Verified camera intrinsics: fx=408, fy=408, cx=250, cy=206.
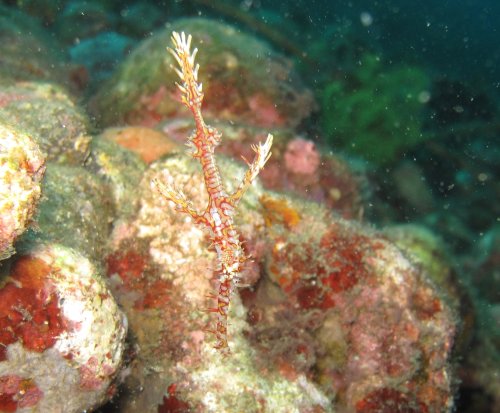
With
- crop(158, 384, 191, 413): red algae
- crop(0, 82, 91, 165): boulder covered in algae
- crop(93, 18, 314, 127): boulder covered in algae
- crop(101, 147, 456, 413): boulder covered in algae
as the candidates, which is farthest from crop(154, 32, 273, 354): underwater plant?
crop(93, 18, 314, 127): boulder covered in algae

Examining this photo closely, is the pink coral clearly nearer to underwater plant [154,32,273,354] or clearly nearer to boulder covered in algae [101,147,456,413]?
boulder covered in algae [101,147,456,413]

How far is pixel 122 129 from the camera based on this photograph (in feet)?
19.6

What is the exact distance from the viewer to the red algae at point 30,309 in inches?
109

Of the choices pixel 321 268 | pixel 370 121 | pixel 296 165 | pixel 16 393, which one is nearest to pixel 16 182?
pixel 16 393

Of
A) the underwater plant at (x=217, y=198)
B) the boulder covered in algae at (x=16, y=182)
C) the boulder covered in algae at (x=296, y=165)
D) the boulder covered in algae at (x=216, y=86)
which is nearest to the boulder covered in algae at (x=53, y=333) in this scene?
the boulder covered in algae at (x=16, y=182)

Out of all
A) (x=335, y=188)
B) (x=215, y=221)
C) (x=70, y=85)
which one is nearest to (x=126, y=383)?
(x=215, y=221)

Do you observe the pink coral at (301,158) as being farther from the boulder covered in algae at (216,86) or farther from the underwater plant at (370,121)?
the underwater plant at (370,121)

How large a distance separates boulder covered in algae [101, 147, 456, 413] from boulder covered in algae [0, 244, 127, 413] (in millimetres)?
1124

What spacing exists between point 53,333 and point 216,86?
19.9ft

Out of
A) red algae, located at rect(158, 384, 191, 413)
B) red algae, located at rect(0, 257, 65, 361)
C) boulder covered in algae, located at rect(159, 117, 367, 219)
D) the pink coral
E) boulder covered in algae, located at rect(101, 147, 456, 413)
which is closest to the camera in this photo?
red algae, located at rect(0, 257, 65, 361)

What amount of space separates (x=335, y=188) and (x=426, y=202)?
6.30m

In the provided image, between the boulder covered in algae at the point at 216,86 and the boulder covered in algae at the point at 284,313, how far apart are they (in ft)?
10.5

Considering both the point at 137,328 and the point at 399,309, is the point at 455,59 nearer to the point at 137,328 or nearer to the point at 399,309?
the point at 399,309

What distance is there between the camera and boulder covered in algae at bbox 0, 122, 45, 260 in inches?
88.7
